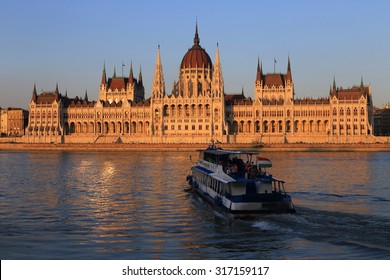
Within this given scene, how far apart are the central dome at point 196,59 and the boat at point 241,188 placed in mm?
114254

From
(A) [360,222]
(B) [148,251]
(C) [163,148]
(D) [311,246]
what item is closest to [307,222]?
(A) [360,222]

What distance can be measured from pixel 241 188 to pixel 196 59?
123 metres

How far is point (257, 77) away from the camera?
15225 cm

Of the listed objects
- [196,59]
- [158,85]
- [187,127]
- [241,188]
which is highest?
[196,59]

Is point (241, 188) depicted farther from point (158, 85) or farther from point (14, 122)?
point (14, 122)

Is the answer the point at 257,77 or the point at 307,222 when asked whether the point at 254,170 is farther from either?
the point at 257,77

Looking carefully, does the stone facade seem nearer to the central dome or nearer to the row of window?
the central dome

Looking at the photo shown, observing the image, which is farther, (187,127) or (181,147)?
(187,127)

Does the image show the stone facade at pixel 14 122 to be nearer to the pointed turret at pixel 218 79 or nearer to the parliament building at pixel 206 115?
the parliament building at pixel 206 115

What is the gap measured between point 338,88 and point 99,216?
125 meters

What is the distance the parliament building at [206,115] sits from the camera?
444ft

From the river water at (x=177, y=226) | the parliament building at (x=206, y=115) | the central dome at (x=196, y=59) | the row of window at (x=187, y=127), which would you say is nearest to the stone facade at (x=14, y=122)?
the parliament building at (x=206, y=115)

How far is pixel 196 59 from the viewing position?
14962cm

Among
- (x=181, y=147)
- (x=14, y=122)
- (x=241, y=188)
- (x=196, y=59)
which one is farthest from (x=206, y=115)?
(x=241, y=188)
